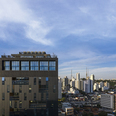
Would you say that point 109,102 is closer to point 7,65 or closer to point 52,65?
point 52,65

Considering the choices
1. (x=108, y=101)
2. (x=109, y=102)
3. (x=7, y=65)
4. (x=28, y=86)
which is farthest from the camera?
(x=108, y=101)

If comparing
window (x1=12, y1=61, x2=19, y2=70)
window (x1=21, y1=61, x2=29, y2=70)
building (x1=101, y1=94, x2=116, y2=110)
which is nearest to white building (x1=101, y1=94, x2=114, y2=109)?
building (x1=101, y1=94, x2=116, y2=110)

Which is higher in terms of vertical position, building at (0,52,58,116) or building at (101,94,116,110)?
building at (0,52,58,116)

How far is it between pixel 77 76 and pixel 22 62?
172m

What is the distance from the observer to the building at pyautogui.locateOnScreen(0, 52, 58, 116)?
590 inches

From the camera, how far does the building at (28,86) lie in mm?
14977

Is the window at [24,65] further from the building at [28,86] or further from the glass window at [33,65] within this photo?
the glass window at [33,65]

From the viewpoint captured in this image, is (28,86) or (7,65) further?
(7,65)

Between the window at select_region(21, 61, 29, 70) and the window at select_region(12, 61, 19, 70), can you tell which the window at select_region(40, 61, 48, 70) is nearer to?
the window at select_region(21, 61, 29, 70)

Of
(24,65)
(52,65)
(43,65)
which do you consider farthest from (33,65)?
(52,65)

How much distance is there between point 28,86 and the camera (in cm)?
1519

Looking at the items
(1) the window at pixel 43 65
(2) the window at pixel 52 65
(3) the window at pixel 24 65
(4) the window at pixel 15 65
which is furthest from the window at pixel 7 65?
(2) the window at pixel 52 65

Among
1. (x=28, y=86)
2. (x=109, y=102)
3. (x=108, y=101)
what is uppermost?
(x=28, y=86)

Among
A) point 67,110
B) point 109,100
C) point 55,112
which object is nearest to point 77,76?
point 109,100
